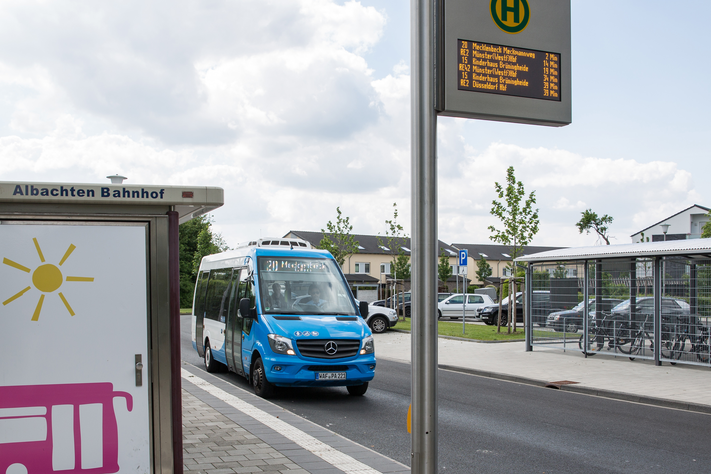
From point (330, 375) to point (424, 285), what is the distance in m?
6.37

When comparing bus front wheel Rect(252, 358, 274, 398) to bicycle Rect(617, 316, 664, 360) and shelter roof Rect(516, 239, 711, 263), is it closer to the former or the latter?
shelter roof Rect(516, 239, 711, 263)

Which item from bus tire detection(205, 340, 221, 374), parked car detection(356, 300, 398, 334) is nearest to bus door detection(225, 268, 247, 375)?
bus tire detection(205, 340, 221, 374)

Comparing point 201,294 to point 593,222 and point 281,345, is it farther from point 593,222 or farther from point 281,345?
point 593,222

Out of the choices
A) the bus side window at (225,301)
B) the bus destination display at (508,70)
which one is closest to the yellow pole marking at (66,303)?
the bus destination display at (508,70)

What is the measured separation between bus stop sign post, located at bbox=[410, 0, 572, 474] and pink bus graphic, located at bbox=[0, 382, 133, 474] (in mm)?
2162

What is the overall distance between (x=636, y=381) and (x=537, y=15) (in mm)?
9924

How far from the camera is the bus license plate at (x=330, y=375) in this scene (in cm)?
991

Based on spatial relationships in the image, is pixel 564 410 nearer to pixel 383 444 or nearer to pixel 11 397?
pixel 383 444

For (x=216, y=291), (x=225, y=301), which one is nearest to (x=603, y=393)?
(x=225, y=301)

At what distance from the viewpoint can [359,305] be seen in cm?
1072

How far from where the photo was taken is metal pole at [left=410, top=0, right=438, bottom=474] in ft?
12.9

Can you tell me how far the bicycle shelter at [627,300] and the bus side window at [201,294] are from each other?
908cm

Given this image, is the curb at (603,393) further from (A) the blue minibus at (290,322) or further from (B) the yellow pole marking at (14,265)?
(B) the yellow pole marking at (14,265)

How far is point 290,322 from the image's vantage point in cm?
1025
